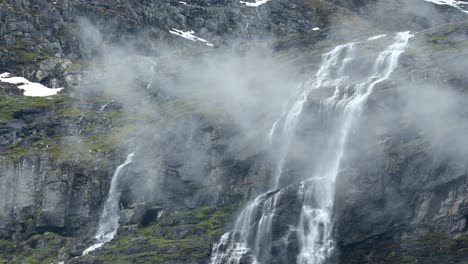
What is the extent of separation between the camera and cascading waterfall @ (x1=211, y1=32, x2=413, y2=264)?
106125 millimetres

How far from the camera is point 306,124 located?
12875 centimetres

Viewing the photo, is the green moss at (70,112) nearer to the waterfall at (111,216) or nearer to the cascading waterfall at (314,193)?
the waterfall at (111,216)

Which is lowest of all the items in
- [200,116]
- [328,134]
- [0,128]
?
[0,128]

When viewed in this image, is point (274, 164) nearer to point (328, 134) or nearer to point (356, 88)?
point (328, 134)

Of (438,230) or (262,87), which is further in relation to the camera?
(262,87)

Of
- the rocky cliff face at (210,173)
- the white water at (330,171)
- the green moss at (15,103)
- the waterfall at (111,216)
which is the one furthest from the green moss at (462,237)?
the green moss at (15,103)

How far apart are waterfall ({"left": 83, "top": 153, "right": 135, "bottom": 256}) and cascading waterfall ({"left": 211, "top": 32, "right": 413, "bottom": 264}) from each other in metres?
22.9

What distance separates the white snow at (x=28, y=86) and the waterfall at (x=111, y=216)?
5770 cm

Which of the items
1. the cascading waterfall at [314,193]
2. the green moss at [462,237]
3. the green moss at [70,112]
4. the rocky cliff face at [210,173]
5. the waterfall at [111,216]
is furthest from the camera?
the green moss at [70,112]

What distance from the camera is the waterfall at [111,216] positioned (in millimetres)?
126025

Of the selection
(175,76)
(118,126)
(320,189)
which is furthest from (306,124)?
(175,76)

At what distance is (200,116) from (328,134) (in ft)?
97.6

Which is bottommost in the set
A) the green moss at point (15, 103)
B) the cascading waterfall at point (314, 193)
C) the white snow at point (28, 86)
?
the white snow at point (28, 86)

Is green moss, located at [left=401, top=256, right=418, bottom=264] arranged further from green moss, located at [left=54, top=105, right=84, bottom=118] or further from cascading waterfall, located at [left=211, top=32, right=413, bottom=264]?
green moss, located at [left=54, top=105, right=84, bottom=118]
